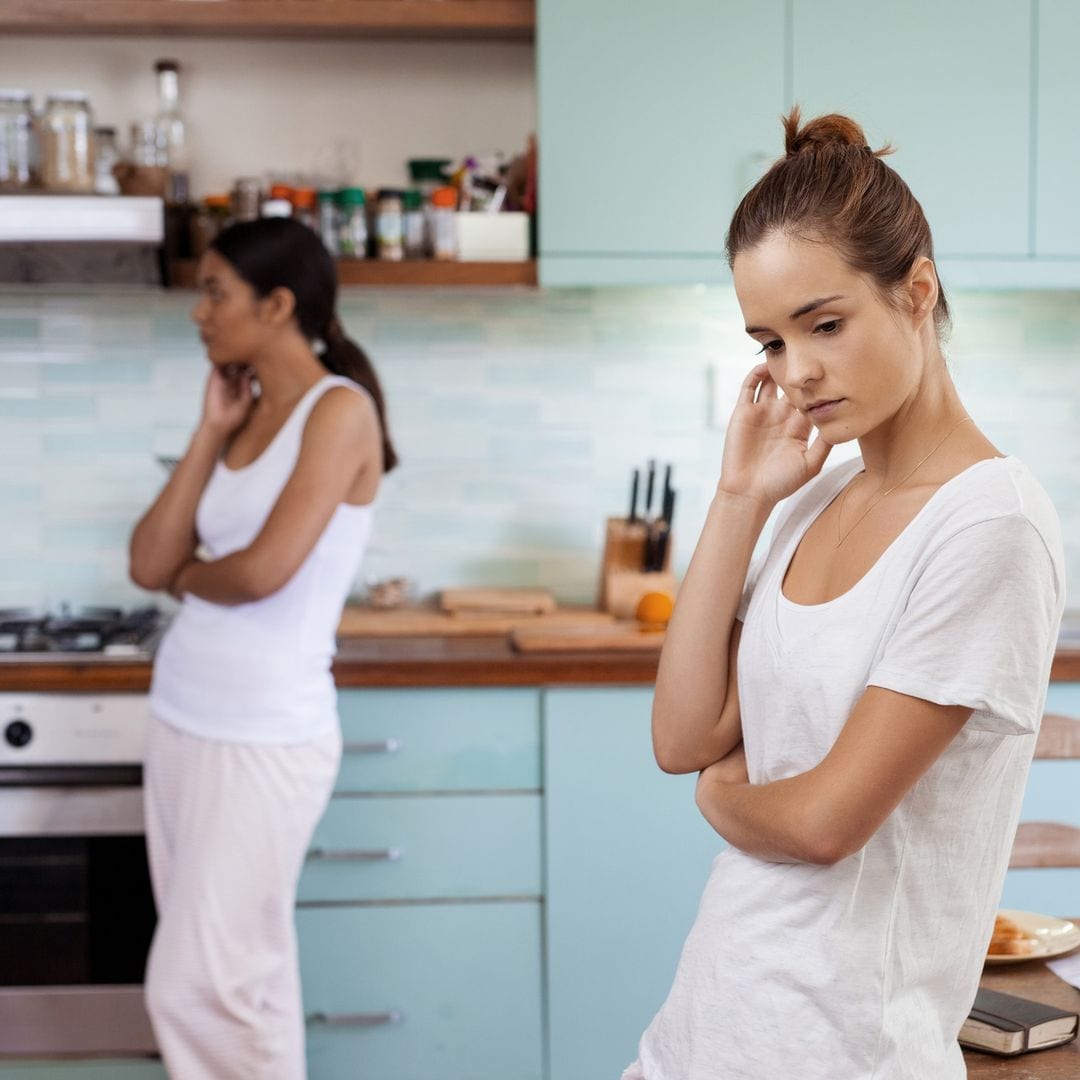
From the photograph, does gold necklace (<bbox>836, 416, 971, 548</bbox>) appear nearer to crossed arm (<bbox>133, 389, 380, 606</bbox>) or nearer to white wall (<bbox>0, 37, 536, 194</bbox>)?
crossed arm (<bbox>133, 389, 380, 606</bbox>)

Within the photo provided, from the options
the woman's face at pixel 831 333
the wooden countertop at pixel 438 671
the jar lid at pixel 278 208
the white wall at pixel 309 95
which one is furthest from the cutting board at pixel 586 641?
the woman's face at pixel 831 333

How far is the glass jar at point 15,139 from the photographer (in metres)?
2.60

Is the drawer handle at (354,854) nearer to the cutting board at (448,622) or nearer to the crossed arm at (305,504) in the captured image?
the cutting board at (448,622)

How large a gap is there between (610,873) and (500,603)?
0.62 m

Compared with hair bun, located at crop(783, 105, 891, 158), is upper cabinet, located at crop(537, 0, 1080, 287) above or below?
above

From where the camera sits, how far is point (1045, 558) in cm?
97

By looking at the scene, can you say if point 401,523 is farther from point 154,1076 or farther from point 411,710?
point 154,1076

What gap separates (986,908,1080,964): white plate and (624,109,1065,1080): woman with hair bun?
0.18 m

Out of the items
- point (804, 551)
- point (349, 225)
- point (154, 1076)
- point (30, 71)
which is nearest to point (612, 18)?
point (349, 225)

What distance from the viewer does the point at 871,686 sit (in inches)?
39.2

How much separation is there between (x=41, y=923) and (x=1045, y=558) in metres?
2.01

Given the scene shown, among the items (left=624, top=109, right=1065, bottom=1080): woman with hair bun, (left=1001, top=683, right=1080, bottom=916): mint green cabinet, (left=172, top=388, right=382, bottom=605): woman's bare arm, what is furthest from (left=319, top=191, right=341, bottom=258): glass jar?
(left=624, top=109, right=1065, bottom=1080): woman with hair bun

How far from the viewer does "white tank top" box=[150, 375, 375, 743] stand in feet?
6.84

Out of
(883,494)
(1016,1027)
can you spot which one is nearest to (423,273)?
(883,494)
